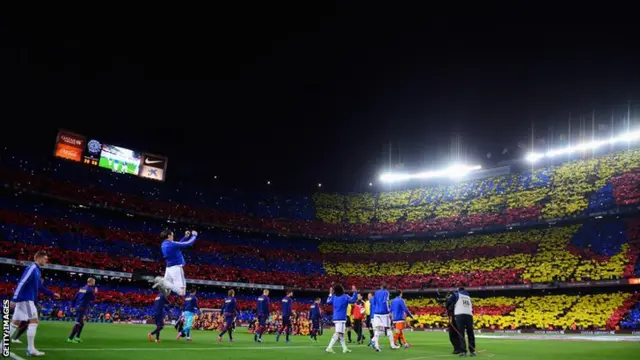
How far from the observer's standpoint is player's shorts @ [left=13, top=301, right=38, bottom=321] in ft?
34.2

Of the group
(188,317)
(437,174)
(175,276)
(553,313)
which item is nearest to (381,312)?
(188,317)

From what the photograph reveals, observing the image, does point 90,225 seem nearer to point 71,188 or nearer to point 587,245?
point 71,188

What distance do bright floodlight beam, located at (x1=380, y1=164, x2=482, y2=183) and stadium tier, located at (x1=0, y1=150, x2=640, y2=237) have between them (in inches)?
68.7

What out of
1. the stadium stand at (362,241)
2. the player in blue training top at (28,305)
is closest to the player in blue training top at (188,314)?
the player in blue training top at (28,305)

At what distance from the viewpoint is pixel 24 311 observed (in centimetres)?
1045

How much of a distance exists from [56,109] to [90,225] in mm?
12925

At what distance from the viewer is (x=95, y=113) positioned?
154 feet

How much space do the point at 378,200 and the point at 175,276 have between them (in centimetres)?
5782

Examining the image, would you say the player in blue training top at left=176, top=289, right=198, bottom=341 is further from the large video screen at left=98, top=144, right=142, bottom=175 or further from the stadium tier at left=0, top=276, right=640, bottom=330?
the large video screen at left=98, top=144, right=142, bottom=175

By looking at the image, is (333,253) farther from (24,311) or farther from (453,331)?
(24,311)

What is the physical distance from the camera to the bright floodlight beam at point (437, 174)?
61938 millimetres

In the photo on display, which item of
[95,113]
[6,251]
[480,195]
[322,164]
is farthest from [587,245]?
[6,251]

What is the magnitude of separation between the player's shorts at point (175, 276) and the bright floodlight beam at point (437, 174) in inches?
2164

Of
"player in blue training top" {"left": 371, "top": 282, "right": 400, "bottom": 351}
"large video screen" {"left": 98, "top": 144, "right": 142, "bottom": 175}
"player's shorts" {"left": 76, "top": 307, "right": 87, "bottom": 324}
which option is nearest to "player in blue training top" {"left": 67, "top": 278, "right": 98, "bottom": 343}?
"player's shorts" {"left": 76, "top": 307, "right": 87, "bottom": 324}
